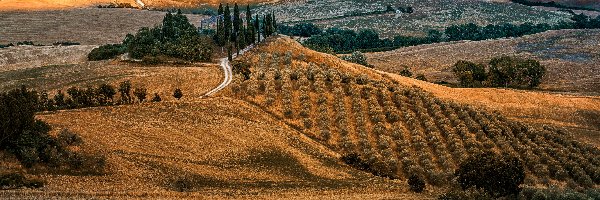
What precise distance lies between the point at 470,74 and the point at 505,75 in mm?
7070

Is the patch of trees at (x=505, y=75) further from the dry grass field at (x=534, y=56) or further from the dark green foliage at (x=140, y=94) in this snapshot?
the dark green foliage at (x=140, y=94)

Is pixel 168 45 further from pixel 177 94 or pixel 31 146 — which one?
pixel 31 146

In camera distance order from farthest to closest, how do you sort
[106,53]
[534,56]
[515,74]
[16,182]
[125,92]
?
1. [534,56]
2. [515,74]
3. [106,53]
4. [125,92]
5. [16,182]

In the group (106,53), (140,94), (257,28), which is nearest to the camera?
(140,94)

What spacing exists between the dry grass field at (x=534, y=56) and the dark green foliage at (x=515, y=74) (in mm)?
3406

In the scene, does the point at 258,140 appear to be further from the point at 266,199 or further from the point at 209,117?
the point at 266,199

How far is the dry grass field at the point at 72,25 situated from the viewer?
16125 centimetres

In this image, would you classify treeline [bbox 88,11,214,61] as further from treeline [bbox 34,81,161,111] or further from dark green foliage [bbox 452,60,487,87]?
dark green foliage [bbox 452,60,487,87]

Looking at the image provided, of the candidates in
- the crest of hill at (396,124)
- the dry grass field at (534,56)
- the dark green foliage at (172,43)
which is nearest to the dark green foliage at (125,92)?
the crest of hill at (396,124)

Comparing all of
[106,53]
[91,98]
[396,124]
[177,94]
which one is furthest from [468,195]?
[106,53]

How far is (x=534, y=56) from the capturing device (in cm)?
16550

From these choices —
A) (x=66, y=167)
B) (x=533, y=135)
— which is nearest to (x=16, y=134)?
(x=66, y=167)

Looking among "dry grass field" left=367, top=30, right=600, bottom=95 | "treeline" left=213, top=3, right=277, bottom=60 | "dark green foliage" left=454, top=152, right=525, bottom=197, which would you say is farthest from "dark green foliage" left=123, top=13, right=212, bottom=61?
"dark green foliage" left=454, top=152, right=525, bottom=197

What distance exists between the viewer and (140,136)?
61.8 m
